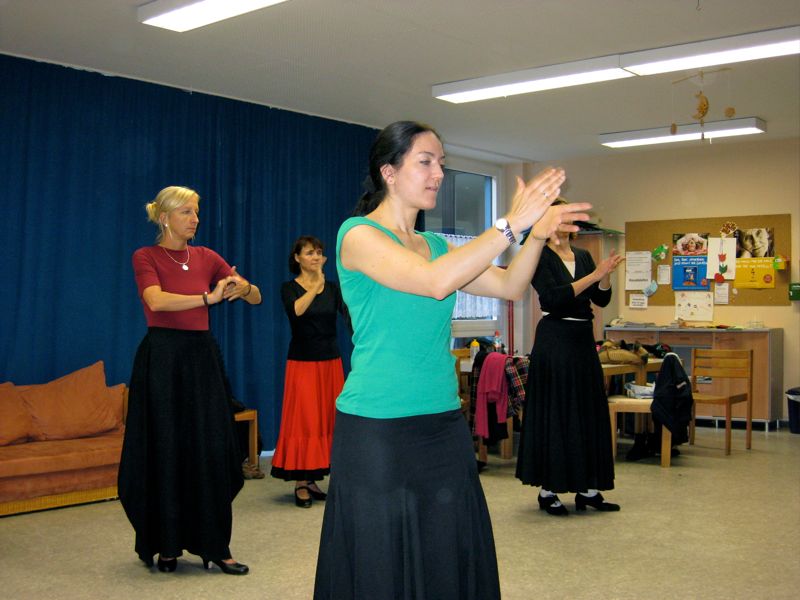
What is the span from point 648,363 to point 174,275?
194 inches

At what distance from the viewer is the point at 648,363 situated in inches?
292

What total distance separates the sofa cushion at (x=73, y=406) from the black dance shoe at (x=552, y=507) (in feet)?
9.26

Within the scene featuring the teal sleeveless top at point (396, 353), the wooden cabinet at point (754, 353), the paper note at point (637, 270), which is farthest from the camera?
the paper note at point (637, 270)

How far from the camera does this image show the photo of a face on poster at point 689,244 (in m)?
9.38

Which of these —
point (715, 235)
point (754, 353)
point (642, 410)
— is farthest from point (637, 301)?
point (642, 410)

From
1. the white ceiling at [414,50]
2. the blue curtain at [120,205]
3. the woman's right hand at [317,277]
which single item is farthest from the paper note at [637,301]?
the woman's right hand at [317,277]

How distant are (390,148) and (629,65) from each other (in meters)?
4.34

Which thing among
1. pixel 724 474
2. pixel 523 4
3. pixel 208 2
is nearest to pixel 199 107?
pixel 208 2

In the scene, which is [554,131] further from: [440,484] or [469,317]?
[440,484]

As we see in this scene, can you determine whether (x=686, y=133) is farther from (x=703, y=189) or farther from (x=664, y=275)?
(x=664, y=275)

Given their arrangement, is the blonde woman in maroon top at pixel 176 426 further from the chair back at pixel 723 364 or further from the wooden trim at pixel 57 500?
the chair back at pixel 723 364

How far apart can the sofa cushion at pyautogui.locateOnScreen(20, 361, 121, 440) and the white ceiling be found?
2159 millimetres

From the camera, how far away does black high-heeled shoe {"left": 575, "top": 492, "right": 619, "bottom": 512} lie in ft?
16.2

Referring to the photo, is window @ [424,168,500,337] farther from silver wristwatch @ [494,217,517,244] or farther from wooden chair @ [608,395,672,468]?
silver wristwatch @ [494,217,517,244]
